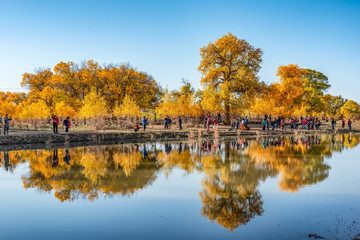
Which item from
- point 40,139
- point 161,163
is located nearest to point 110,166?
point 161,163

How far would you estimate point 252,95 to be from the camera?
45844 millimetres

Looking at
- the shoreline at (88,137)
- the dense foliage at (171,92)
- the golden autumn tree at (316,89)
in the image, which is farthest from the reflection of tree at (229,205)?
the golden autumn tree at (316,89)

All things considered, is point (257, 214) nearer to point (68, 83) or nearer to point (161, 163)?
point (161, 163)

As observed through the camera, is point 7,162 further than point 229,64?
No

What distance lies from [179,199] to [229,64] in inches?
1520

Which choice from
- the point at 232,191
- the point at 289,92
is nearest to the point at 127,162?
the point at 232,191

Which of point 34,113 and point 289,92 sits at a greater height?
point 289,92

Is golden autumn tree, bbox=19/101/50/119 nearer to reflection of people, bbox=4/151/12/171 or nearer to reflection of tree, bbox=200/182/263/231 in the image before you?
reflection of people, bbox=4/151/12/171

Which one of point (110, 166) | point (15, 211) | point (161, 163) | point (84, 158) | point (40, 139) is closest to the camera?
point (15, 211)

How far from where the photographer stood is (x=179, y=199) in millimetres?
10414

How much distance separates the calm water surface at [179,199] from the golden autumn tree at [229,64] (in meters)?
28.8

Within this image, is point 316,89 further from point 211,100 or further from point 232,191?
point 232,191

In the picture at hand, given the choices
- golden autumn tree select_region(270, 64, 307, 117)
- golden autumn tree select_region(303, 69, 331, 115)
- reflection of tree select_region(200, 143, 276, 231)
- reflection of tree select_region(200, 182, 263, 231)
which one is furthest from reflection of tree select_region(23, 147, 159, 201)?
golden autumn tree select_region(303, 69, 331, 115)

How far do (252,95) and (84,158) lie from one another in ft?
102
